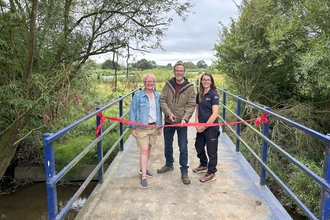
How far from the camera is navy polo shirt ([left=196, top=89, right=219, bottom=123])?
3875 mm

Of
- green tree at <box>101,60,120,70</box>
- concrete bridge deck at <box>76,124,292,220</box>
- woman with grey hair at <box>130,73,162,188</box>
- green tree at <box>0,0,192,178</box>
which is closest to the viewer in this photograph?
concrete bridge deck at <box>76,124,292,220</box>

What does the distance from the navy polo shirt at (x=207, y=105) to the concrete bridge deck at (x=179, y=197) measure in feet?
2.94

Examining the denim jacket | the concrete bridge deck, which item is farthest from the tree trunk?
the denim jacket

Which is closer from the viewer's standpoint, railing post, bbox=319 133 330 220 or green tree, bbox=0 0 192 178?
railing post, bbox=319 133 330 220

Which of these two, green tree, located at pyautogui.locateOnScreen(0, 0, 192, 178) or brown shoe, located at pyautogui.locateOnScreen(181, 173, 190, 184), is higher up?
green tree, located at pyautogui.locateOnScreen(0, 0, 192, 178)

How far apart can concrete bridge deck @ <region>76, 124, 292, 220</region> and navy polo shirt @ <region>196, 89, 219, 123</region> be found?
0.90 metres

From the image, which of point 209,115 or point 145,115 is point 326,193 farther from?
point 145,115

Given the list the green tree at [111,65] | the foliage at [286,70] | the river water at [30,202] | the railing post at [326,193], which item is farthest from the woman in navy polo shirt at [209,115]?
the river water at [30,202]

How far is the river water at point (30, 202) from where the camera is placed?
327 inches

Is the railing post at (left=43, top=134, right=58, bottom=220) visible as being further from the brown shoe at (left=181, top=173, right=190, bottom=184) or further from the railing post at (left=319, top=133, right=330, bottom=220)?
the railing post at (left=319, top=133, right=330, bottom=220)

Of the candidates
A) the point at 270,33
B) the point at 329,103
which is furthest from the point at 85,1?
the point at 329,103

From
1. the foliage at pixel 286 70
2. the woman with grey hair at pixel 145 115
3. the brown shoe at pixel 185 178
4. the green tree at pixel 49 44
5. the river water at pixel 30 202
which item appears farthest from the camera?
the river water at pixel 30 202

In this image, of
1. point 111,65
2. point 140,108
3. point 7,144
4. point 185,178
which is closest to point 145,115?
point 140,108

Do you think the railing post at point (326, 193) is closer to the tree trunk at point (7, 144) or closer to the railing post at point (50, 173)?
the railing post at point (50, 173)
